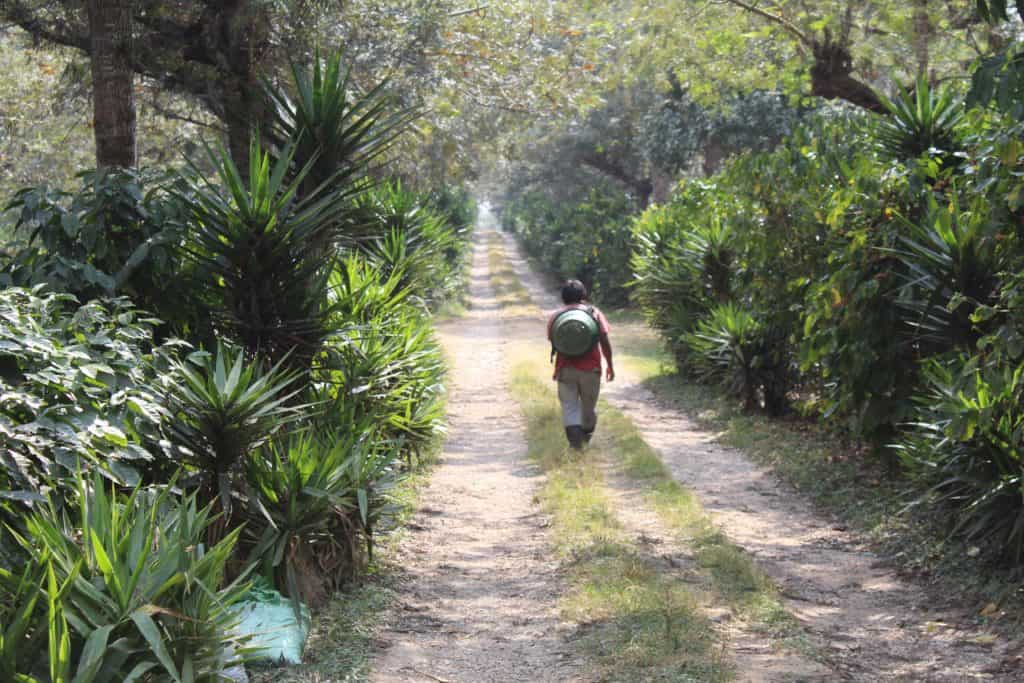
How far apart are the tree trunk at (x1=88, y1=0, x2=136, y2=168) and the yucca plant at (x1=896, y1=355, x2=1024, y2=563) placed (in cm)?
570

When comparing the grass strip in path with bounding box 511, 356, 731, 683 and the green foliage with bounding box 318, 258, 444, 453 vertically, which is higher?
the green foliage with bounding box 318, 258, 444, 453

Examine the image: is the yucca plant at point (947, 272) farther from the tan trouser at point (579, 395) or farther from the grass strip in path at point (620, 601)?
the tan trouser at point (579, 395)

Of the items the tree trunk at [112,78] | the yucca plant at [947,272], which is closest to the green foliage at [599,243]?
the yucca plant at [947,272]

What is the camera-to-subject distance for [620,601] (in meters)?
5.86

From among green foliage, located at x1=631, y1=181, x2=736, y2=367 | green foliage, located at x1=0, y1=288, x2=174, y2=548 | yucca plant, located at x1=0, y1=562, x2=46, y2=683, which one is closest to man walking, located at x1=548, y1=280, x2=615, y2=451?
green foliage, located at x1=631, y1=181, x2=736, y2=367

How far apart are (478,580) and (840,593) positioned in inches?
89.4

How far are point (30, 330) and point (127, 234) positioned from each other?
203 cm

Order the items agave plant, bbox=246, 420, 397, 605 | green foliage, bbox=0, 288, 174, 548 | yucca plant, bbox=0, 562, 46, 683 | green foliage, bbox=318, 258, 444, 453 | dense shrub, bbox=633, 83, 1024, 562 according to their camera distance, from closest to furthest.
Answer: yucca plant, bbox=0, 562, 46, 683 < green foliage, bbox=0, 288, 174, 548 < agave plant, bbox=246, 420, 397, 605 < dense shrub, bbox=633, 83, 1024, 562 < green foliage, bbox=318, 258, 444, 453

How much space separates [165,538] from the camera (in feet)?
13.3

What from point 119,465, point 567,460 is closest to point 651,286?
point 567,460

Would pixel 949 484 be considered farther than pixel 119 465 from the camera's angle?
Yes

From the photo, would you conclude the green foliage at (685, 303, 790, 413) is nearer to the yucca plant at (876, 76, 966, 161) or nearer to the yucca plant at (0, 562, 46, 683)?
the yucca plant at (876, 76, 966, 161)

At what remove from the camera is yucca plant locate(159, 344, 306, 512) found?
17.5ft

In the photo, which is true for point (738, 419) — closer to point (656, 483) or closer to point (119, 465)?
point (656, 483)
